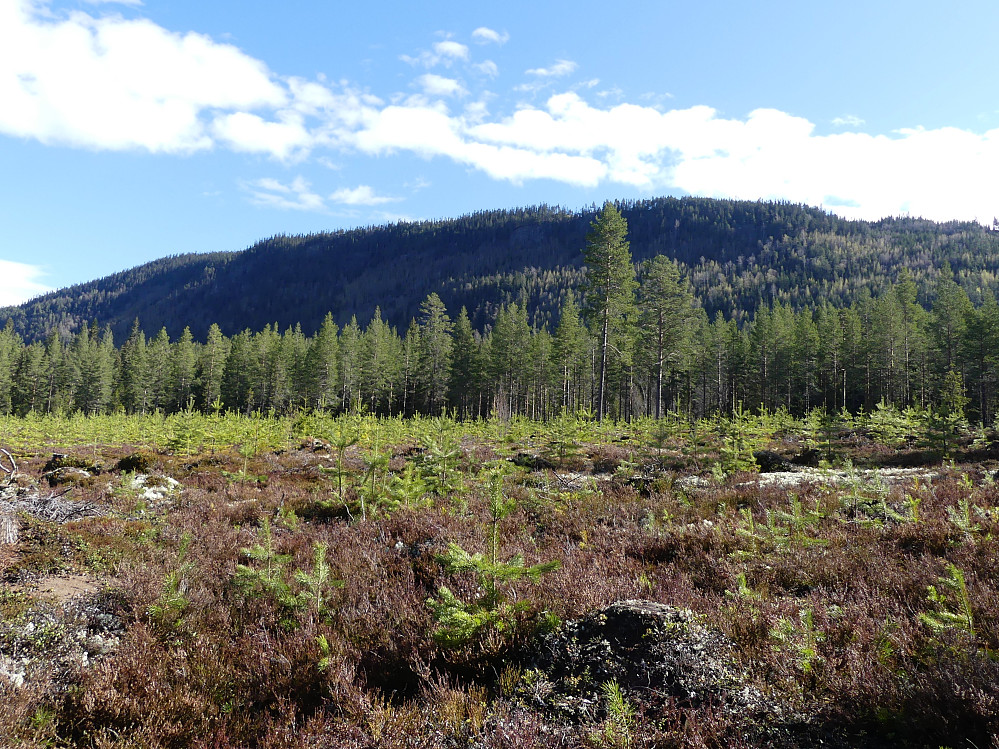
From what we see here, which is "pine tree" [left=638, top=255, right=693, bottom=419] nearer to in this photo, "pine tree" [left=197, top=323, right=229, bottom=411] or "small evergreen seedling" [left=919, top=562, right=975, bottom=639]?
"small evergreen seedling" [left=919, top=562, right=975, bottom=639]

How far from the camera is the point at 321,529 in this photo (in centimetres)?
743

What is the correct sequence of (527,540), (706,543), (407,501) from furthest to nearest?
(407,501) → (527,540) → (706,543)

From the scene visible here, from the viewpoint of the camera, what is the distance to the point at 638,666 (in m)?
3.12

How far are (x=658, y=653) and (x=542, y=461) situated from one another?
12844mm

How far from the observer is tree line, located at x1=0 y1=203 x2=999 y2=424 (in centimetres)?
5144

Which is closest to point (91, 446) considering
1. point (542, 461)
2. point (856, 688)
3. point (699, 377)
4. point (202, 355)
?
point (542, 461)

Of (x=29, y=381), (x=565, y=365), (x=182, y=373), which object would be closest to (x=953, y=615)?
(x=565, y=365)

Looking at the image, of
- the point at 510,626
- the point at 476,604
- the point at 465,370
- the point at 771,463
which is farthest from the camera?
the point at 465,370

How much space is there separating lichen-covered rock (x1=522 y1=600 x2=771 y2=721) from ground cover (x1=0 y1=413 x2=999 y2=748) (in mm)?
14

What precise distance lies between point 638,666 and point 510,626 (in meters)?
1.05

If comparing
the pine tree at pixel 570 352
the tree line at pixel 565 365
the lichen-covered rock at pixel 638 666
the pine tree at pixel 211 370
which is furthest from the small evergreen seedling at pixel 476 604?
the pine tree at pixel 211 370

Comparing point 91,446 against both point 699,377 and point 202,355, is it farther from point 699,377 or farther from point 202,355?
point 699,377

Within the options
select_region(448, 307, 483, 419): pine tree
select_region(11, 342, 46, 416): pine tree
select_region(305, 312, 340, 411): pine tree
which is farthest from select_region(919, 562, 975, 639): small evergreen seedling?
select_region(11, 342, 46, 416): pine tree

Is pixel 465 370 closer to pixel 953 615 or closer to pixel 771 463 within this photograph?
pixel 771 463
